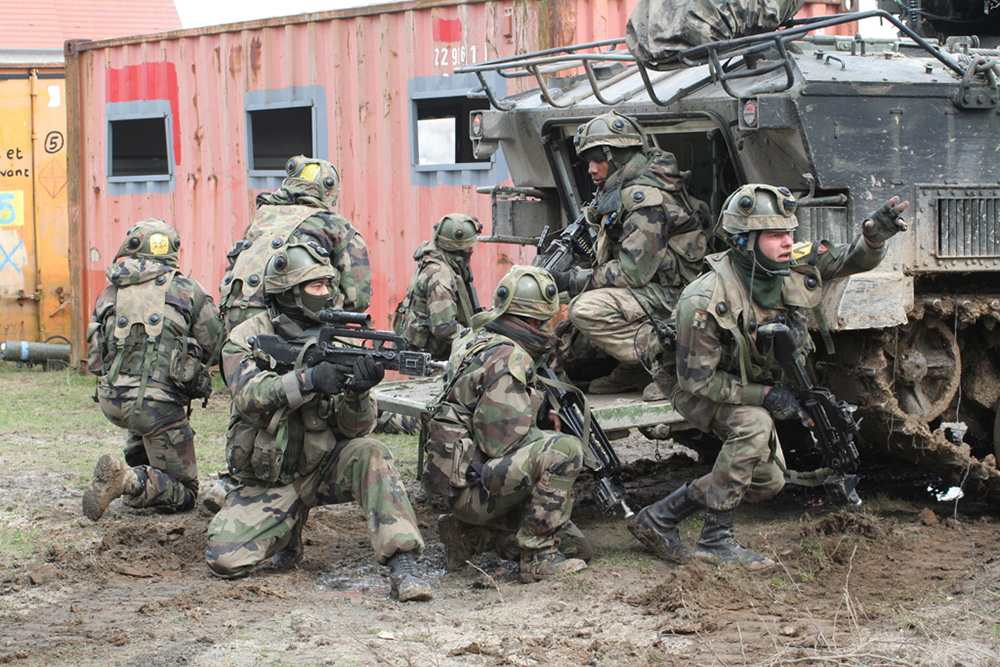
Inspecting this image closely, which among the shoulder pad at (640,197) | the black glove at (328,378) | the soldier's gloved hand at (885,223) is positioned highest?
the shoulder pad at (640,197)

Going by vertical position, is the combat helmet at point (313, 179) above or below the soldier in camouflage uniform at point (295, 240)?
above

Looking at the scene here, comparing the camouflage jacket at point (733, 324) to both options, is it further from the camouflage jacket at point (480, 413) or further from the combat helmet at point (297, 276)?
the combat helmet at point (297, 276)

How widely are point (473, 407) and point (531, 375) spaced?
0.91 ft

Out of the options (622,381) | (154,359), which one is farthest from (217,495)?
(622,381)

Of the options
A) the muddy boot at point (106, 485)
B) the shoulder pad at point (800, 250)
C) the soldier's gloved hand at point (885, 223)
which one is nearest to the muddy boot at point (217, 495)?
the muddy boot at point (106, 485)

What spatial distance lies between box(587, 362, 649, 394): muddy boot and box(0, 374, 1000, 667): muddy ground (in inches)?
26.9

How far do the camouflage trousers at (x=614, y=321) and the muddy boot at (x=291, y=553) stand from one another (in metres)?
1.68

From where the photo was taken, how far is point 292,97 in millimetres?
10250

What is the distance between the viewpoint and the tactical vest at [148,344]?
6383 millimetres

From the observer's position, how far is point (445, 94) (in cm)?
945

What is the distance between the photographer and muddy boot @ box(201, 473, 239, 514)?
20.5 ft

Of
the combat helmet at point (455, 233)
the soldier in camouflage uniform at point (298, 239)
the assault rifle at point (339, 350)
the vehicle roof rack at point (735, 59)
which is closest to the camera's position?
the assault rifle at point (339, 350)

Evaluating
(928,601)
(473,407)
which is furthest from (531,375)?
(928,601)

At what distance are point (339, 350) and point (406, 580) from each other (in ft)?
3.13
